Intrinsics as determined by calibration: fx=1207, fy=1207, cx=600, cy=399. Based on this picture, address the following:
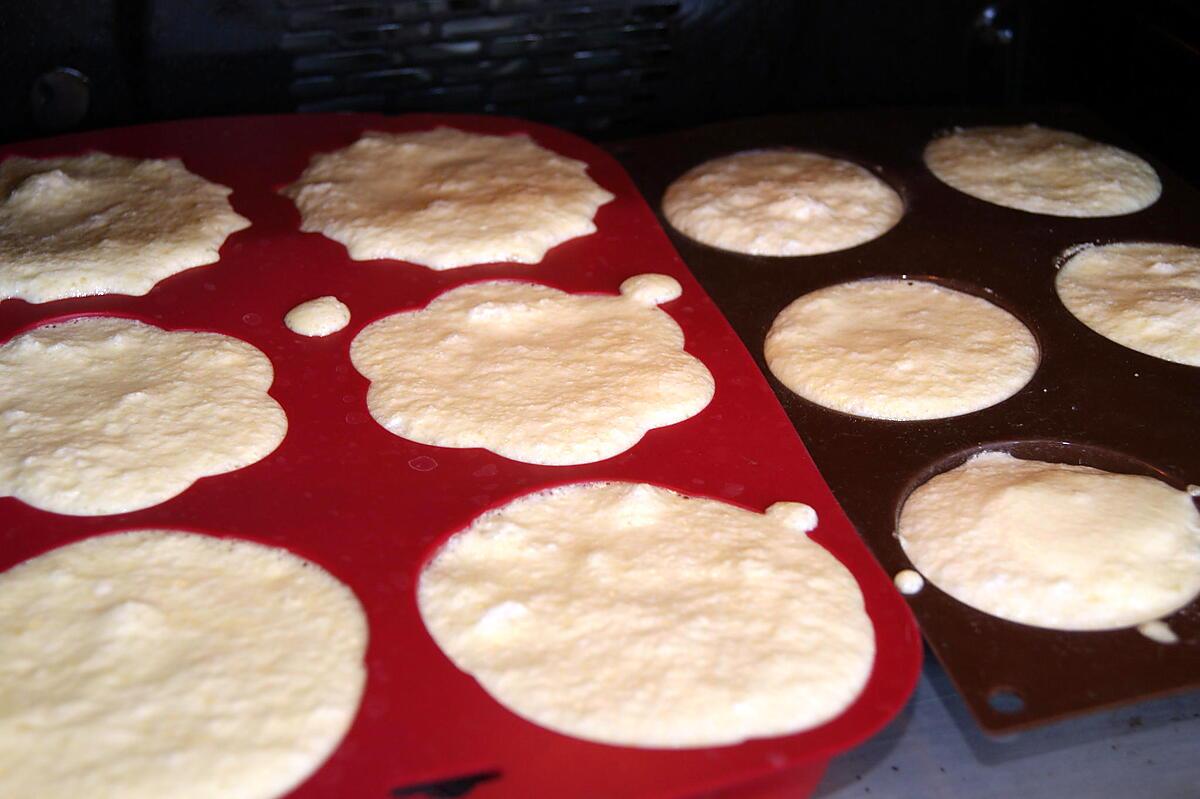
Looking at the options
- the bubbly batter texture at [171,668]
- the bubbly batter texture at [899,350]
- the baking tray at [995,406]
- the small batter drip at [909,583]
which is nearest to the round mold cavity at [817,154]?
the baking tray at [995,406]

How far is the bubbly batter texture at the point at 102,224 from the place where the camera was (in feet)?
6.53

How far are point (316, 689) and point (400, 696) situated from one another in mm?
92

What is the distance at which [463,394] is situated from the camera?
180 centimetres

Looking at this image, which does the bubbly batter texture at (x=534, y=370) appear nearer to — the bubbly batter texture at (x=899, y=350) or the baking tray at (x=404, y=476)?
the baking tray at (x=404, y=476)

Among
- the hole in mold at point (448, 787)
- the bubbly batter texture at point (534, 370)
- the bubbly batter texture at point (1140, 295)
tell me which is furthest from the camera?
the bubbly batter texture at point (1140, 295)

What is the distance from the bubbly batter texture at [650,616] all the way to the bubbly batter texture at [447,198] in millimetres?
671

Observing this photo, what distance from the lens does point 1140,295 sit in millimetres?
2055

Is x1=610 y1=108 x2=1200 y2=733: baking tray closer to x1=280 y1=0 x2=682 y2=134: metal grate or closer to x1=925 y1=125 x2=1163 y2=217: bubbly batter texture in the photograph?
x1=925 y1=125 x2=1163 y2=217: bubbly batter texture

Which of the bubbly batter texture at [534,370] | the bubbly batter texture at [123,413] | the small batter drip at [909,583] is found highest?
the bubbly batter texture at [123,413]

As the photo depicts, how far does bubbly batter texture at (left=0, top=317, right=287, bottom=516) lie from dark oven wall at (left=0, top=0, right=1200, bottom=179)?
0.57m

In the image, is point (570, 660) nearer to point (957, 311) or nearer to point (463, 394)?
point (463, 394)

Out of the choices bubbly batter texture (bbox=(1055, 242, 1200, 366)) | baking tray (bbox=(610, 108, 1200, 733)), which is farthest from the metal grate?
bubbly batter texture (bbox=(1055, 242, 1200, 366))

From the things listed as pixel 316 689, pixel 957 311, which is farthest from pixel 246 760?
pixel 957 311

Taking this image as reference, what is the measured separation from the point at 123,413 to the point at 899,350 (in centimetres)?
119
